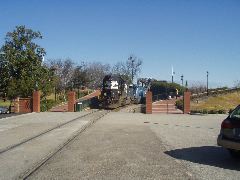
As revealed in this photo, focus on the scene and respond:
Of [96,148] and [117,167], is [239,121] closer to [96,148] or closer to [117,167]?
[117,167]

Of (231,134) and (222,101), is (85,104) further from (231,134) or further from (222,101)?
(231,134)

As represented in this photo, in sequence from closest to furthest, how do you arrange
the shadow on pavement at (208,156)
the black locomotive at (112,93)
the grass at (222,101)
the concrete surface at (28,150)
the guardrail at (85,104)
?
the concrete surface at (28,150) → the shadow on pavement at (208,156) → the guardrail at (85,104) → the black locomotive at (112,93) → the grass at (222,101)

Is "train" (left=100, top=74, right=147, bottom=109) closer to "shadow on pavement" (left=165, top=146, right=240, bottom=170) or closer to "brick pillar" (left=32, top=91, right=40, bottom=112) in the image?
"brick pillar" (left=32, top=91, right=40, bottom=112)

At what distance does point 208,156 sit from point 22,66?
106 feet

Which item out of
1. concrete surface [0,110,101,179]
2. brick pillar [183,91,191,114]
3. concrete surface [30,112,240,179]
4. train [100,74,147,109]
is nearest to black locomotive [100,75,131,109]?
train [100,74,147,109]

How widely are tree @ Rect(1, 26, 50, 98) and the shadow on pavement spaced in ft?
92.9

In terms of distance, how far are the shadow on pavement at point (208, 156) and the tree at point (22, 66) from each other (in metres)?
28.3

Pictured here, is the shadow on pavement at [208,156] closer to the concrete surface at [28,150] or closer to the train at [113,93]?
the concrete surface at [28,150]

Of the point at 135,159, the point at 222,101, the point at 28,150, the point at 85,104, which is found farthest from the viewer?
the point at 222,101

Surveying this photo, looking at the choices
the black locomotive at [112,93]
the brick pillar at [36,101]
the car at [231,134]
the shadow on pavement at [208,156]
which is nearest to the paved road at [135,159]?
the shadow on pavement at [208,156]

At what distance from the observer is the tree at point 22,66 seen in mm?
40781

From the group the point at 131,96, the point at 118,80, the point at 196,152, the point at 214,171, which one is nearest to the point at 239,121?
the point at 214,171

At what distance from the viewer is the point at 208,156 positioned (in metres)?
13.2

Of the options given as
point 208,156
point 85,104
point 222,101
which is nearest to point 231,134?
point 208,156
